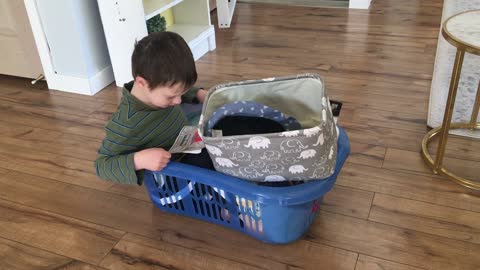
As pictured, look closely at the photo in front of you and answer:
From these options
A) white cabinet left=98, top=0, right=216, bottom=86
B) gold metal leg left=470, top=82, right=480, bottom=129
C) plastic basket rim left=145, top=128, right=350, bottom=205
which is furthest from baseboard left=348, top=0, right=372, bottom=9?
plastic basket rim left=145, top=128, right=350, bottom=205

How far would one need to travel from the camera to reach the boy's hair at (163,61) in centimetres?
109

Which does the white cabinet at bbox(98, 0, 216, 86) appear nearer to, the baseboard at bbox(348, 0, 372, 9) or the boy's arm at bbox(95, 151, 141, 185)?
the boy's arm at bbox(95, 151, 141, 185)

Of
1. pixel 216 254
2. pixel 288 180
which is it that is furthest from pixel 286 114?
pixel 216 254

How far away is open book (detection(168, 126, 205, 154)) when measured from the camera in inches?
48.5

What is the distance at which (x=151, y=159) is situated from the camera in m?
1.17

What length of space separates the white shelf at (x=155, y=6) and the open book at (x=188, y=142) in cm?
95

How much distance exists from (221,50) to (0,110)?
1.17 m

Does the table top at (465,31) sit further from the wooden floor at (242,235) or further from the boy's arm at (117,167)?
the boy's arm at (117,167)

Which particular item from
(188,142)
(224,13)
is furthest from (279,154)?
(224,13)

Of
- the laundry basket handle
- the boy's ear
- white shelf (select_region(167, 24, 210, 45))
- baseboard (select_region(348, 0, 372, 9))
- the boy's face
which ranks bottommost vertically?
baseboard (select_region(348, 0, 372, 9))

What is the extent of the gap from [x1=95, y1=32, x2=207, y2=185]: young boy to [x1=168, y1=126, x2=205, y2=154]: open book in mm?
31

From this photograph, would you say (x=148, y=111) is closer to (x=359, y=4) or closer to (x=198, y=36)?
(x=198, y=36)

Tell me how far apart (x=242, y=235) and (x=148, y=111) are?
43 centimetres

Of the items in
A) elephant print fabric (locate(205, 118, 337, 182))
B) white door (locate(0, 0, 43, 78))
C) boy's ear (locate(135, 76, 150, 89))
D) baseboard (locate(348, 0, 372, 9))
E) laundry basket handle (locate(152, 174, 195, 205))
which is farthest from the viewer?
baseboard (locate(348, 0, 372, 9))
